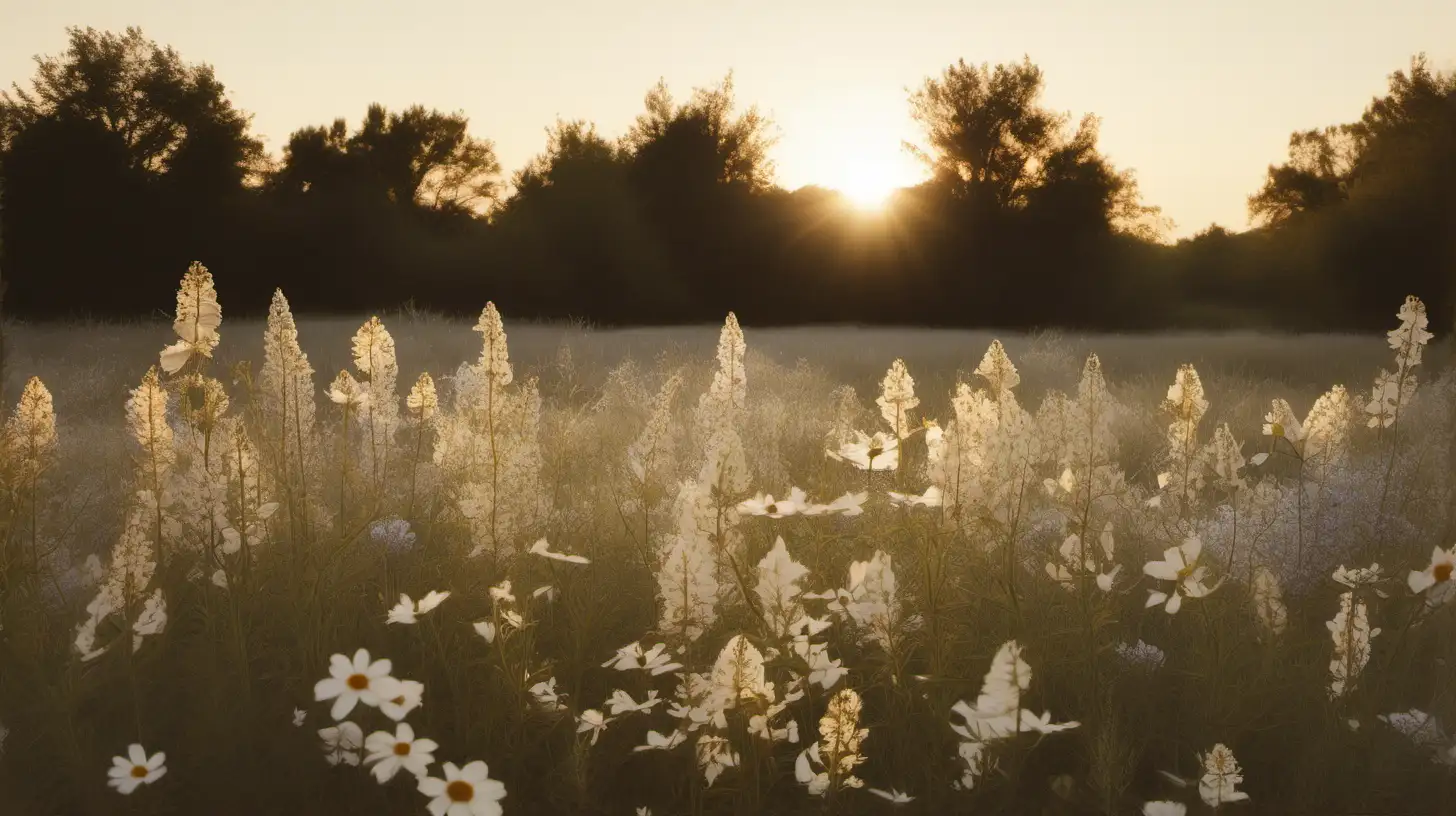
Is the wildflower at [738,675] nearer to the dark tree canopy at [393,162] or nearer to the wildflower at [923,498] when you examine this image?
the wildflower at [923,498]

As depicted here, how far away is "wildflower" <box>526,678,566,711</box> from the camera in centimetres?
236

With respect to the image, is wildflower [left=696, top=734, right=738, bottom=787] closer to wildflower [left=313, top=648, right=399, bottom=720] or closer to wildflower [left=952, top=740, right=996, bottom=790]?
wildflower [left=952, top=740, right=996, bottom=790]

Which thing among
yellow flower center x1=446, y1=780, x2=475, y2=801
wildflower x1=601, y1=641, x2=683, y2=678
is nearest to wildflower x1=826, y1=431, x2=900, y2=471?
wildflower x1=601, y1=641, x2=683, y2=678

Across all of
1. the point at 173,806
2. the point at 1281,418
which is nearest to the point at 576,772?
the point at 173,806

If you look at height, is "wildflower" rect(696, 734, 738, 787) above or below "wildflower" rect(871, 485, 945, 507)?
below

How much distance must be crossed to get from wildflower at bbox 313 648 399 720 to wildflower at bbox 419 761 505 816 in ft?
0.64

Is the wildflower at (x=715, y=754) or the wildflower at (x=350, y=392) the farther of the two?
the wildflower at (x=350, y=392)

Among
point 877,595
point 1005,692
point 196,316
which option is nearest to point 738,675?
point 877,595

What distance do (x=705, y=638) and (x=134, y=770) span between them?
4.28 feet

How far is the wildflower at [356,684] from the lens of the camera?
6.78ft

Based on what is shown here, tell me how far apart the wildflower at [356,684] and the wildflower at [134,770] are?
0.41 metres

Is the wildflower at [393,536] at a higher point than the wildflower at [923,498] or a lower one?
lower

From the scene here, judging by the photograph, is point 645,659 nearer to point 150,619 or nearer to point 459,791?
point 459,791

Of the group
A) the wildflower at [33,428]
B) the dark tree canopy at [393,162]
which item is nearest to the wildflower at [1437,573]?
the wildflower at [33,428]
